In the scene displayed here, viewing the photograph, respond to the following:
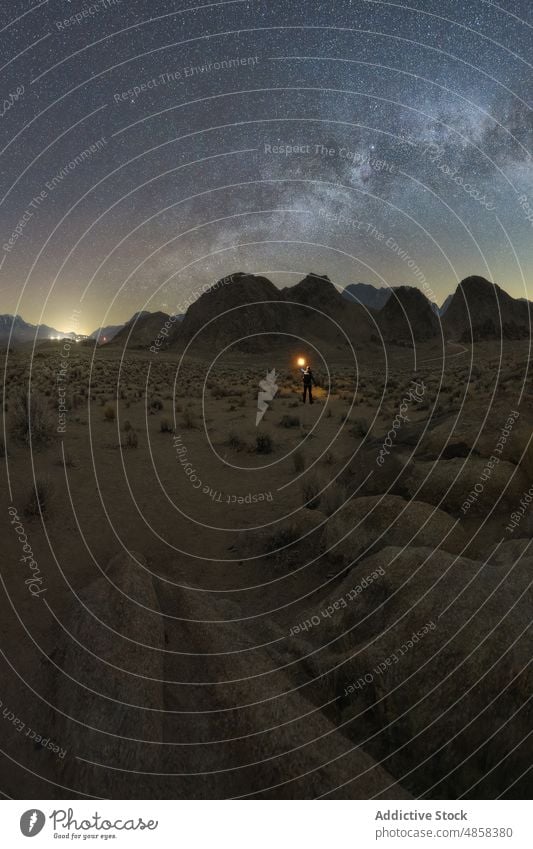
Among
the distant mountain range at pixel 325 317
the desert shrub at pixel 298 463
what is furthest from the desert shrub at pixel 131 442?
the distant mountain range at pixel 325 317

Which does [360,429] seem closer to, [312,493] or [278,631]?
[312,493]

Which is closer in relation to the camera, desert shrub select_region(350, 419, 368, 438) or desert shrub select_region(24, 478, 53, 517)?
desert shrub select_region(24, 478, 53, 517)

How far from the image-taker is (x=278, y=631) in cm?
587

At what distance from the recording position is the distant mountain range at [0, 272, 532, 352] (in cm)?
9825

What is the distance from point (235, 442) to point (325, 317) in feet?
301

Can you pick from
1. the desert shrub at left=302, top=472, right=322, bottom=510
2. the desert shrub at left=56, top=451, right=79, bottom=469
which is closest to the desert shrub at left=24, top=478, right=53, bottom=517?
the desert shrub at left=56, top=451, right=79, bottom=469

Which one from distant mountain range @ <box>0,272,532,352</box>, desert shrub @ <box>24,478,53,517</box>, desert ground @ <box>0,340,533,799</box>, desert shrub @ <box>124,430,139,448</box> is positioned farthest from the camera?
distant mountain range @ <box>0,272,532,352</box>

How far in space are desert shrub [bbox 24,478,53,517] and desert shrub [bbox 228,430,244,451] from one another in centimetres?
757

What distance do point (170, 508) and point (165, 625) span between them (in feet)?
18.5

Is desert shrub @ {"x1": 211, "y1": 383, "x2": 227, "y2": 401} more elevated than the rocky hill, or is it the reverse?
the rocky hill

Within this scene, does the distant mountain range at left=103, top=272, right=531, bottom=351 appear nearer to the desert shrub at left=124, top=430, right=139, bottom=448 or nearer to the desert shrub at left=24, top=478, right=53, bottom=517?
the desert shrub at left=124, top=430, right=139, bottom=448

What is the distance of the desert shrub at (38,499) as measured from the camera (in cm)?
942

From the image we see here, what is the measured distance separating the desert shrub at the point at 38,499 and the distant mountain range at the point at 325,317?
3267 inches
